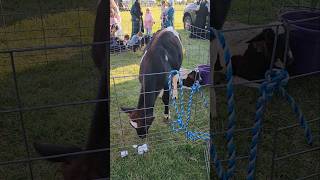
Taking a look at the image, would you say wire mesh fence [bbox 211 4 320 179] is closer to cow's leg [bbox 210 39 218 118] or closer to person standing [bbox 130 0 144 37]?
cow's leg [bbox 210 39 218 118]

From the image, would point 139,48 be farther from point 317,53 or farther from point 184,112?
point 317,53

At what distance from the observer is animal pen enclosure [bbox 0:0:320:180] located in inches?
65.9

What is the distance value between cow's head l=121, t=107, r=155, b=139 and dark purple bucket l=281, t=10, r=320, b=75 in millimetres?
1265

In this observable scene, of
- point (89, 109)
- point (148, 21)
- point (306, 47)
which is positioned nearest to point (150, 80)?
point (148, 21)

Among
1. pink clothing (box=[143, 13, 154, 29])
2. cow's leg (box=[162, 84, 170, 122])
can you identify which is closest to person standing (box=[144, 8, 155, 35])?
pink clothing (box=[143, 13, 154, 29])

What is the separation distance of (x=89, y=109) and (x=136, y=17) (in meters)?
0.69

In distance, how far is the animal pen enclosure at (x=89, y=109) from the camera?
1673 millimetres

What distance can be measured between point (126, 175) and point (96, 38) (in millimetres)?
691

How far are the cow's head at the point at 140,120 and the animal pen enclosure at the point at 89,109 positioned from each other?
5 centimetres

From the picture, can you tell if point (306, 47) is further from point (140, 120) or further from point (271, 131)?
point (140, 120)

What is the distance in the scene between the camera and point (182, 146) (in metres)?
1.88

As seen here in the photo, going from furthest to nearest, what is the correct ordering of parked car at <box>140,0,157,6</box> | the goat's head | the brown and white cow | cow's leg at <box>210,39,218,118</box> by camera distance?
the goat's head
parked car at <box>140,0,157,6</box>
the brown and white cow
cow's leg at <box>210,39,218,118</box>

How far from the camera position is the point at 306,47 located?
8.71 feet

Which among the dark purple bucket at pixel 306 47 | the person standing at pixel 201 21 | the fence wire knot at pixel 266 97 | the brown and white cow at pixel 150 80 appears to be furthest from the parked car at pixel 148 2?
the fence wire knot at pixel 266 97
